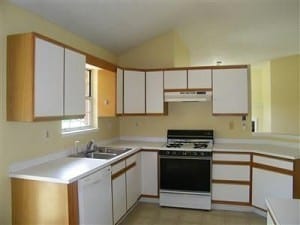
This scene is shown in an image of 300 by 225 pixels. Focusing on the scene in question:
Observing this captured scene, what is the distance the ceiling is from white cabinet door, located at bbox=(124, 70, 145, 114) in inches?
22.7

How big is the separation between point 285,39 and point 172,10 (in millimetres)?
2828

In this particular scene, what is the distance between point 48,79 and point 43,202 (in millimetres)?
1097

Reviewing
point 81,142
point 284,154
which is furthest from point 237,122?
point 81,142

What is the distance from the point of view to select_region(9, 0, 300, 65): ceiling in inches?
113

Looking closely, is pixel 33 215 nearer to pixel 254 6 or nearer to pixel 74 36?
pixel 74 36

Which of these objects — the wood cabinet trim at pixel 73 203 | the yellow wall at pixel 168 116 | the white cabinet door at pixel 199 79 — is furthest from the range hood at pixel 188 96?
the wood cabinet trim at pixel 73 203

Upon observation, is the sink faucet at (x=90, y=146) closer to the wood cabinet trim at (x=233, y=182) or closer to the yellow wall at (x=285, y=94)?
the wood cabinet trim at (x=233, y=182)

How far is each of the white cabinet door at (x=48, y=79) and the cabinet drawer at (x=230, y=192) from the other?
2.48 m

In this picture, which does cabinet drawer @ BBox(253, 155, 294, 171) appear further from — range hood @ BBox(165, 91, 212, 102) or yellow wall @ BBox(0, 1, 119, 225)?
yellow wall @ BBox(0, 1, 119, 225)

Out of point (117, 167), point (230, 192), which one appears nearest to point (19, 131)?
point (117, 167)

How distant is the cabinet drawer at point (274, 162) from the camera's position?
312 cm

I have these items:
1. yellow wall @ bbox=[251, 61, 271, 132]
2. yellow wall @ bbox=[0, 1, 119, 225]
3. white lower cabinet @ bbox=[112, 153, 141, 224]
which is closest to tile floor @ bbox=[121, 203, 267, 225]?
white lower cabinet @ bbox=[112, 153, 141, 224]

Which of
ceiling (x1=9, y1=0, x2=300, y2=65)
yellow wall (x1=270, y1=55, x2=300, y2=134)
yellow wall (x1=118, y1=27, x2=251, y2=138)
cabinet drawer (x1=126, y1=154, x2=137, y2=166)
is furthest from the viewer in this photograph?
yellow wall (x1=270, y1=55, x2=300, y2=134)

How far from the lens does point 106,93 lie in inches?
155
